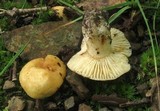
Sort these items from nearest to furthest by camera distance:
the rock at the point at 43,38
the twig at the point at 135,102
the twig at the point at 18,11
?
1. the twig at the point at 135,102
2. the rock at the point at 43,38
3. the twig at the point at 18,11

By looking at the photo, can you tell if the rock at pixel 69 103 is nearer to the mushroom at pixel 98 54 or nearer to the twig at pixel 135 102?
the mushroom at pixel 98 54

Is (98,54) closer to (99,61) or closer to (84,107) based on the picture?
(99,61)

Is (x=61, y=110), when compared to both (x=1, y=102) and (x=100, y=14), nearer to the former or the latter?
(x=1, y=102)

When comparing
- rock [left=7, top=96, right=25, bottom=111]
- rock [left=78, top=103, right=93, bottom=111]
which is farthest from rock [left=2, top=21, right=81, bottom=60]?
rock [left=78, top=103, right=93, bottom=111]

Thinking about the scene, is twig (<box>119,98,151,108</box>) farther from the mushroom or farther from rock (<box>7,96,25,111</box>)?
rock (<box>7,96,25,111</box>)

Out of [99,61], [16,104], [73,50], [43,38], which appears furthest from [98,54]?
[16,104]

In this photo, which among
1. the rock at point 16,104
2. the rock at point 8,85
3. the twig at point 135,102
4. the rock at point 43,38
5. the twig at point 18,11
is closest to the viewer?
the twig at point 135,102

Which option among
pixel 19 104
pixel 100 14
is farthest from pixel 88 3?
pixel 19 104

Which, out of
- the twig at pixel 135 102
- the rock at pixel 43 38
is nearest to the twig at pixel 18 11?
the rock at pixel 43 38
